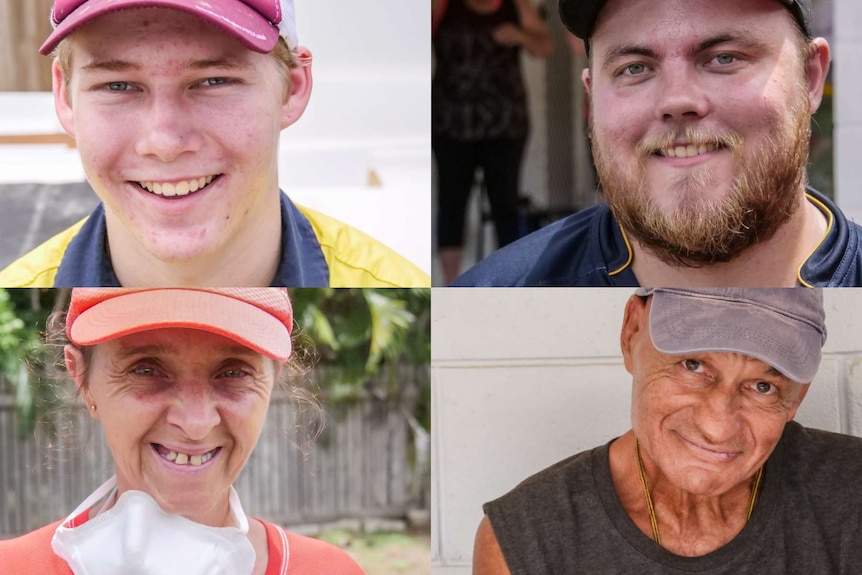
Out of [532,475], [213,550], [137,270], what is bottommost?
[213,550]

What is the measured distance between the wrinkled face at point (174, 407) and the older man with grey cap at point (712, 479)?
0.59 meters

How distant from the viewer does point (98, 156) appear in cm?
183

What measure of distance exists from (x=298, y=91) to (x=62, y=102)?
456 mm

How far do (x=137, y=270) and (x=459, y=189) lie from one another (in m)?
0.84

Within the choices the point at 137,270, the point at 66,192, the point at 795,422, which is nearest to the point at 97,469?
the point at 137,270

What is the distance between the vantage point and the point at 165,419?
6.45 ft

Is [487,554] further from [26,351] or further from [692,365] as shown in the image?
[26,351]

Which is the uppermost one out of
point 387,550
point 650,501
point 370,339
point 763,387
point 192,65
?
point 192,65

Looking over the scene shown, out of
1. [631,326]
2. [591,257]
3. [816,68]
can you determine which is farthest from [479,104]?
[816,68]

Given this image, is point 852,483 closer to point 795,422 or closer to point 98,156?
point 795,422

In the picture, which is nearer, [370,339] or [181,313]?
[181,313]

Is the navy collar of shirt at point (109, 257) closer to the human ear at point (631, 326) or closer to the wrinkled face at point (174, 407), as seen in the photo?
the wrinkled face at point (174, 407)

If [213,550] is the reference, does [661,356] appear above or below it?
above

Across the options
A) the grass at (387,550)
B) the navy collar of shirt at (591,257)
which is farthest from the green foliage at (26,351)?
the navy collar of shirt at (591,257)
